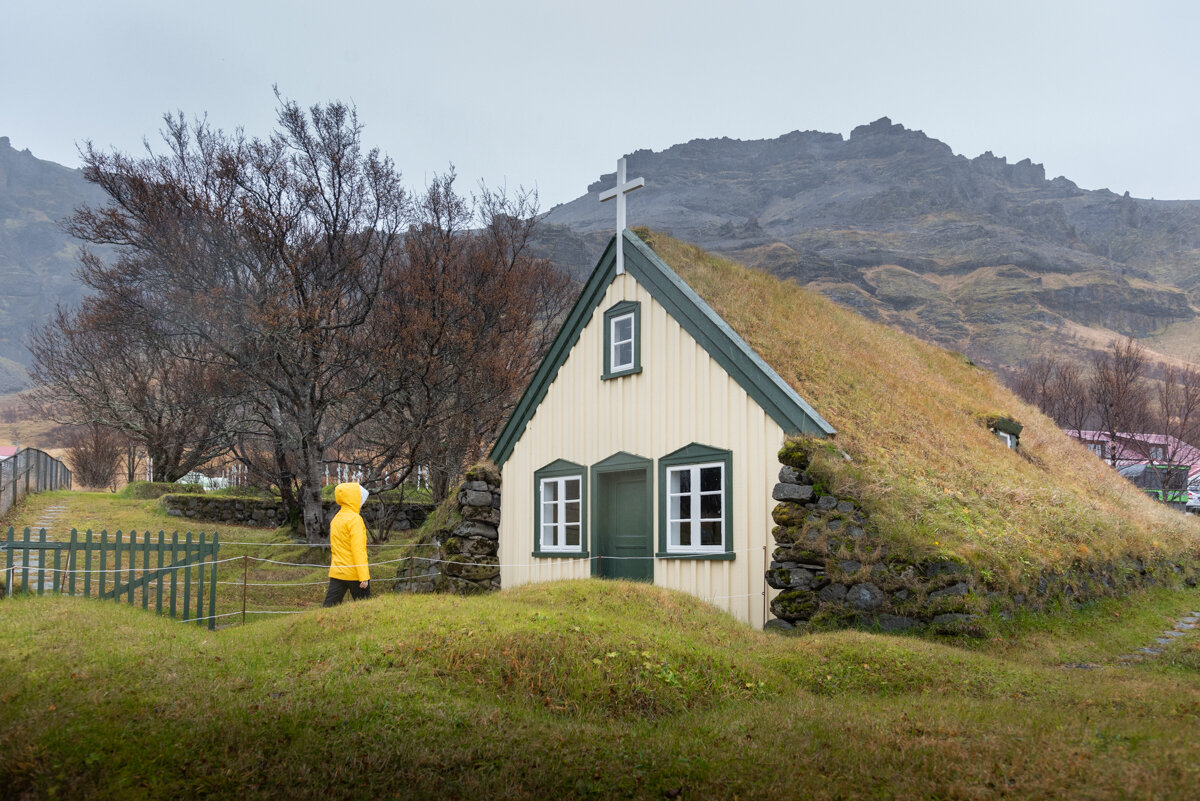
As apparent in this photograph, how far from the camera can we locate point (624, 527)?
14344mm

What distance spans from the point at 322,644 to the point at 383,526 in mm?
16629

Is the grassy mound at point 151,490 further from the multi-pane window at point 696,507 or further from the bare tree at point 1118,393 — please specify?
the bare tree at point 1118,393

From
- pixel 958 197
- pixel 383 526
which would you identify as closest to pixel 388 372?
pixel 383 526

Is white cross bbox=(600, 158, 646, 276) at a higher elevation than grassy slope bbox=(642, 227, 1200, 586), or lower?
higher

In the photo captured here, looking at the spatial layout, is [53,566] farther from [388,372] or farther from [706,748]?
[388,372]

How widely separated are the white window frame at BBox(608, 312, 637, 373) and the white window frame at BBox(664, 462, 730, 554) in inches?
86.2

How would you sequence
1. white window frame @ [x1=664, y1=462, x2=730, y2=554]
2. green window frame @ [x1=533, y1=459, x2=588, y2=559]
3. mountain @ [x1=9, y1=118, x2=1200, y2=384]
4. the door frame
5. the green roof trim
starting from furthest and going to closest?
mountain @ [x1=9, y1=118, x2=1200, y2=384] < green window frame @ [x1=533, y1=459, x2=588, y2=559] < the door frame < white window frame @ [x1=664, y1=462, x2=730, y2=554] < the green roof trim

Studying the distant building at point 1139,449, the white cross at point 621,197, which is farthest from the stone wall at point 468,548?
the distant building at point 1139,449

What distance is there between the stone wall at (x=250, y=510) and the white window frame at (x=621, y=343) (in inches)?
544

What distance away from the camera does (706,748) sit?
19.9 feet

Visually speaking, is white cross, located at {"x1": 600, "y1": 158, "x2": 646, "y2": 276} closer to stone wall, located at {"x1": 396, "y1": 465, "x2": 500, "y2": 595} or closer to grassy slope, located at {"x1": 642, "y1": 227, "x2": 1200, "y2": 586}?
grassy slope, located at {"x1": 642, "y1": 227, "x2": 1200, "y2": 586}

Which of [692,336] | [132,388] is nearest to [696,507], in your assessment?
[692,336]

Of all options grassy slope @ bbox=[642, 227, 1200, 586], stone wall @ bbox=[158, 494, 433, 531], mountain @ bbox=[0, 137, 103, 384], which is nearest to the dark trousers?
grassy slope @ bbox=[642, 227, 1200, 586]

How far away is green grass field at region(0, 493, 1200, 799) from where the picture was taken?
5.27 m
